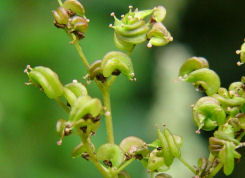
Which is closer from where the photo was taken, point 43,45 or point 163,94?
point 43,45

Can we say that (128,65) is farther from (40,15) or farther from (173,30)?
(173,30)

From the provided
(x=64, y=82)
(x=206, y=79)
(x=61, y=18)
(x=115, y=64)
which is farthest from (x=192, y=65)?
(x=64, y=82)

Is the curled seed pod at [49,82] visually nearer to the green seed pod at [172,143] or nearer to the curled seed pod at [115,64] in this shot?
the curled seed pod at [115,64]

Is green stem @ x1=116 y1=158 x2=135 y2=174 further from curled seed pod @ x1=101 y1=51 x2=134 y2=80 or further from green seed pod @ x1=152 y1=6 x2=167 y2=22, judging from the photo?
green seed pod @ x1=152 y1=6 x2=167 y2=22

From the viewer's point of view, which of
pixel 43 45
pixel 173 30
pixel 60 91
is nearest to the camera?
pixel 60 91

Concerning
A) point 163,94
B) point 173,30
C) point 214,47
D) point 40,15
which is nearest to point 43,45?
point 40,15
